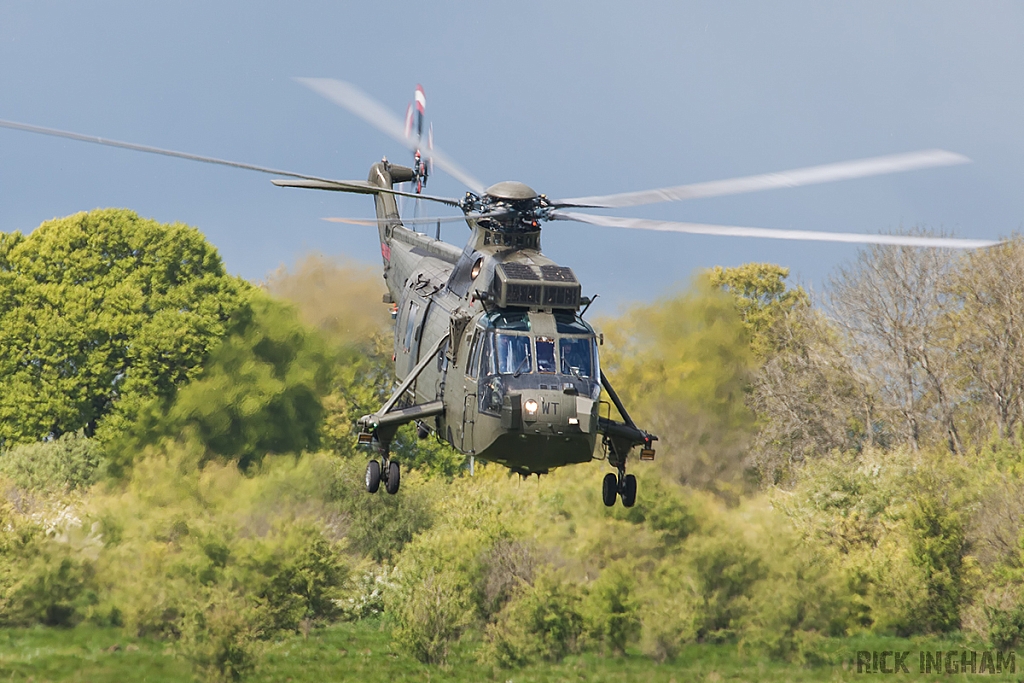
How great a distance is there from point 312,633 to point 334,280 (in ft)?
57.4

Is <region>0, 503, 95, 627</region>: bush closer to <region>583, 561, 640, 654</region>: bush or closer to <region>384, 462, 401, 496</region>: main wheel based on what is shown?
<region>583, 561, 640, 654</region>: bush

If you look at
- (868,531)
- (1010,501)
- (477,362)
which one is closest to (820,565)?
(868,531)

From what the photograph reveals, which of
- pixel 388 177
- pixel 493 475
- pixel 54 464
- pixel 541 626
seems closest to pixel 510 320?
pixel 388 177

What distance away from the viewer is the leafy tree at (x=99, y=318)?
61250 millimetres

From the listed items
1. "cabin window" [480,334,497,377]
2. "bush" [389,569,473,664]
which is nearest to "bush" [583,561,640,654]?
"bush" [389,569,473,664]

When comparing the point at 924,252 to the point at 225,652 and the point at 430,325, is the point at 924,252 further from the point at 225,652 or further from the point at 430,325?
the point at 430,325

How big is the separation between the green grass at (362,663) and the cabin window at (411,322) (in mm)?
20245

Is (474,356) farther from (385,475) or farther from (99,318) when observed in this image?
(99,318)

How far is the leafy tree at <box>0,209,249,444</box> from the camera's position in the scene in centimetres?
6125

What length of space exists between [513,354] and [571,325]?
1328 millimetres

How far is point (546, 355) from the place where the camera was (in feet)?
88.9

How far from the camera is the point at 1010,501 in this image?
5331cm

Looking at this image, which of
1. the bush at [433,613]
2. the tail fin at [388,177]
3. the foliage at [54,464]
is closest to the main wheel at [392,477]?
the tail fin at [388,177]

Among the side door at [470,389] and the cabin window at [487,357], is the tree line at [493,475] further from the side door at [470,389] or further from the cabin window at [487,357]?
the cabin window at [487,357]
